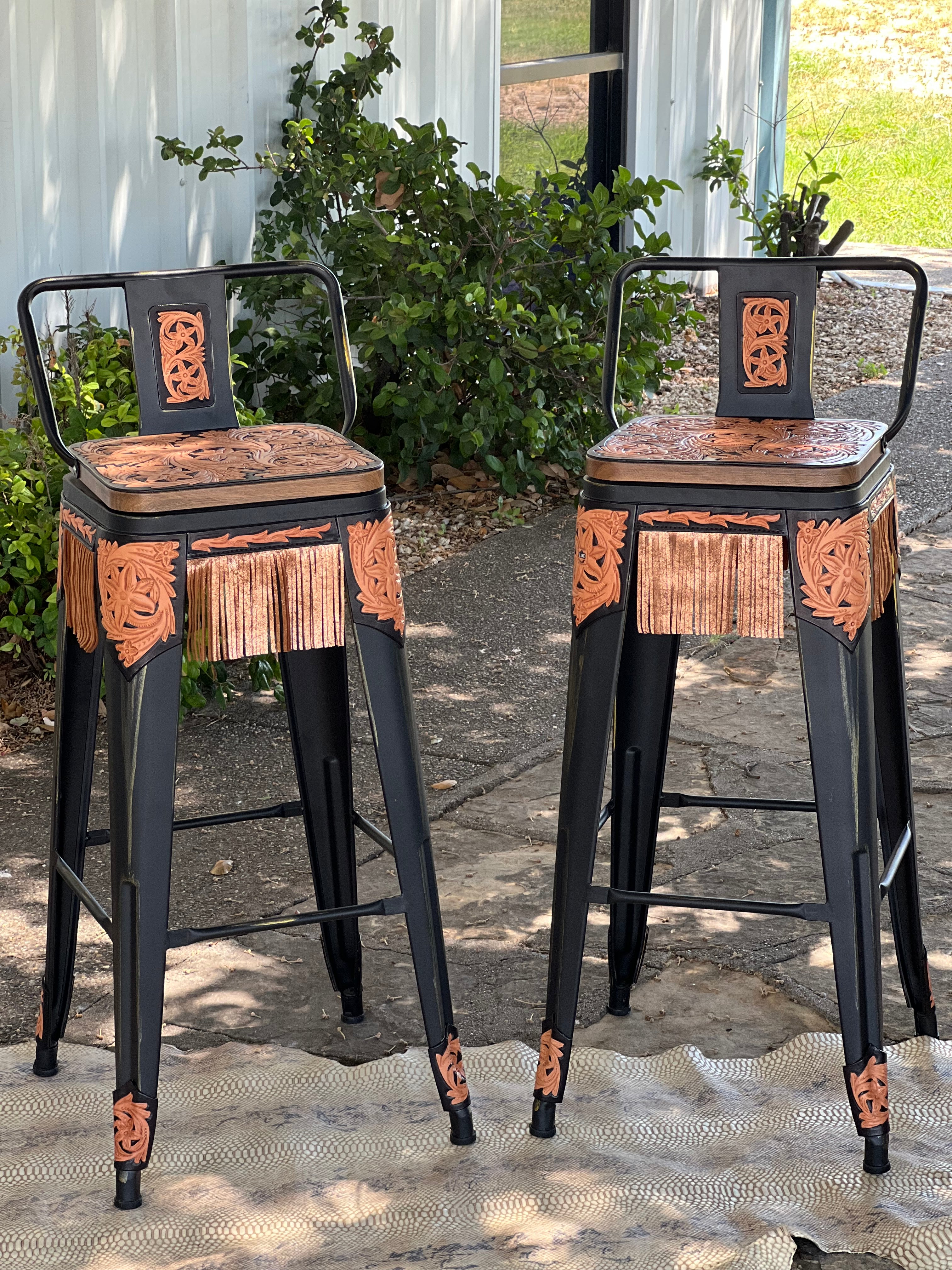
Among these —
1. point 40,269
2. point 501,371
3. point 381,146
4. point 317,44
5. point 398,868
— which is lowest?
point 398,868

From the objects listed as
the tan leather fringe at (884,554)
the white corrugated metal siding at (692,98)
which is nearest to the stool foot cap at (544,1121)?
the tan leather fringe at (884,554)

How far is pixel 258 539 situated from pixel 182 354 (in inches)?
17.6

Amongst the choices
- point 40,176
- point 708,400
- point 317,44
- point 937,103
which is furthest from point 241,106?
point 937,103

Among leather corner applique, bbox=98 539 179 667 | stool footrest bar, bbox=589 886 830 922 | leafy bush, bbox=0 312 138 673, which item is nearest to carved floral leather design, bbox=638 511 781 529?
stool footrest bar, bbox=589 886 830 922

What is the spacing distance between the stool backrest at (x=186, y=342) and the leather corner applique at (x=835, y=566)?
2.30ft

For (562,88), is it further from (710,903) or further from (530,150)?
(710,903)

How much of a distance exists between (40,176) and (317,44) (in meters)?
1.43

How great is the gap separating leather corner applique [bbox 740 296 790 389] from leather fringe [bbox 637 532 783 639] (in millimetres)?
402

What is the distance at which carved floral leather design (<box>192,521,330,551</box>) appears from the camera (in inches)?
78.3

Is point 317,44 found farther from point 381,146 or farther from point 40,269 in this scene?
point 40,269

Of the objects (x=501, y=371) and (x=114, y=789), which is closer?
(x=114, y=789)

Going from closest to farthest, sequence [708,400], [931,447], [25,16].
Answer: [25,16]
[931,447]
[708,400]

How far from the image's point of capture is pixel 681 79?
28.9 feet

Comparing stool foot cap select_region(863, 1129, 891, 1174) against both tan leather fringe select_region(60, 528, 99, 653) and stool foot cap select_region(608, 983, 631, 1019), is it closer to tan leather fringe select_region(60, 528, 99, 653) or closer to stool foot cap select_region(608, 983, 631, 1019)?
stool foot cap select_region(608, 983, 631, 1019)
